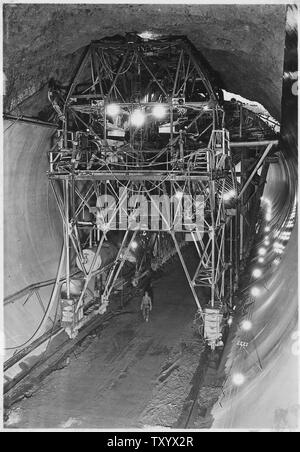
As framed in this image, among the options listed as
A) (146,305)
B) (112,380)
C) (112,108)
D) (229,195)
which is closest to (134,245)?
(146,305)

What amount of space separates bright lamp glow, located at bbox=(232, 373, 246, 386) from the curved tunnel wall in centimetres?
420

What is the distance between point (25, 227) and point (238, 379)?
5204mm

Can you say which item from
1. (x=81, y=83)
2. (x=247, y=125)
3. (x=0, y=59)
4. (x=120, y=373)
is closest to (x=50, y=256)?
(x=120, y=373)

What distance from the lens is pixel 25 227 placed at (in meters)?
9.58

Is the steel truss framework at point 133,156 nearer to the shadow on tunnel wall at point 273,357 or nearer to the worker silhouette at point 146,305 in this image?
the shadow on tunnel wall at point 273,357

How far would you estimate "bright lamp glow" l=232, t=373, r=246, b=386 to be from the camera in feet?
22.9

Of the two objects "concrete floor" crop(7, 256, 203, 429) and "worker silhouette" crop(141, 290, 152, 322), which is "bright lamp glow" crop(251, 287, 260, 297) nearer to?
"concrete floor" crop(7, 256, 203, 429)

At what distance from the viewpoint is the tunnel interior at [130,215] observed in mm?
7199

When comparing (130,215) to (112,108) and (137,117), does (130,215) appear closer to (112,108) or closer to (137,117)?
(137,117)

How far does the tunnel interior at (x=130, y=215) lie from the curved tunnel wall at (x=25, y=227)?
0.04 m


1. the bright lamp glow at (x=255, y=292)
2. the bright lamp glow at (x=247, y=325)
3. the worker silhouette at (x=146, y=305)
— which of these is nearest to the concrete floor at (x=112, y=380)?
the worker silhouette at (x=146, y=305)

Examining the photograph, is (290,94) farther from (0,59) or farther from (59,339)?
(59,339)

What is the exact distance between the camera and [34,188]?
9.95 metres
